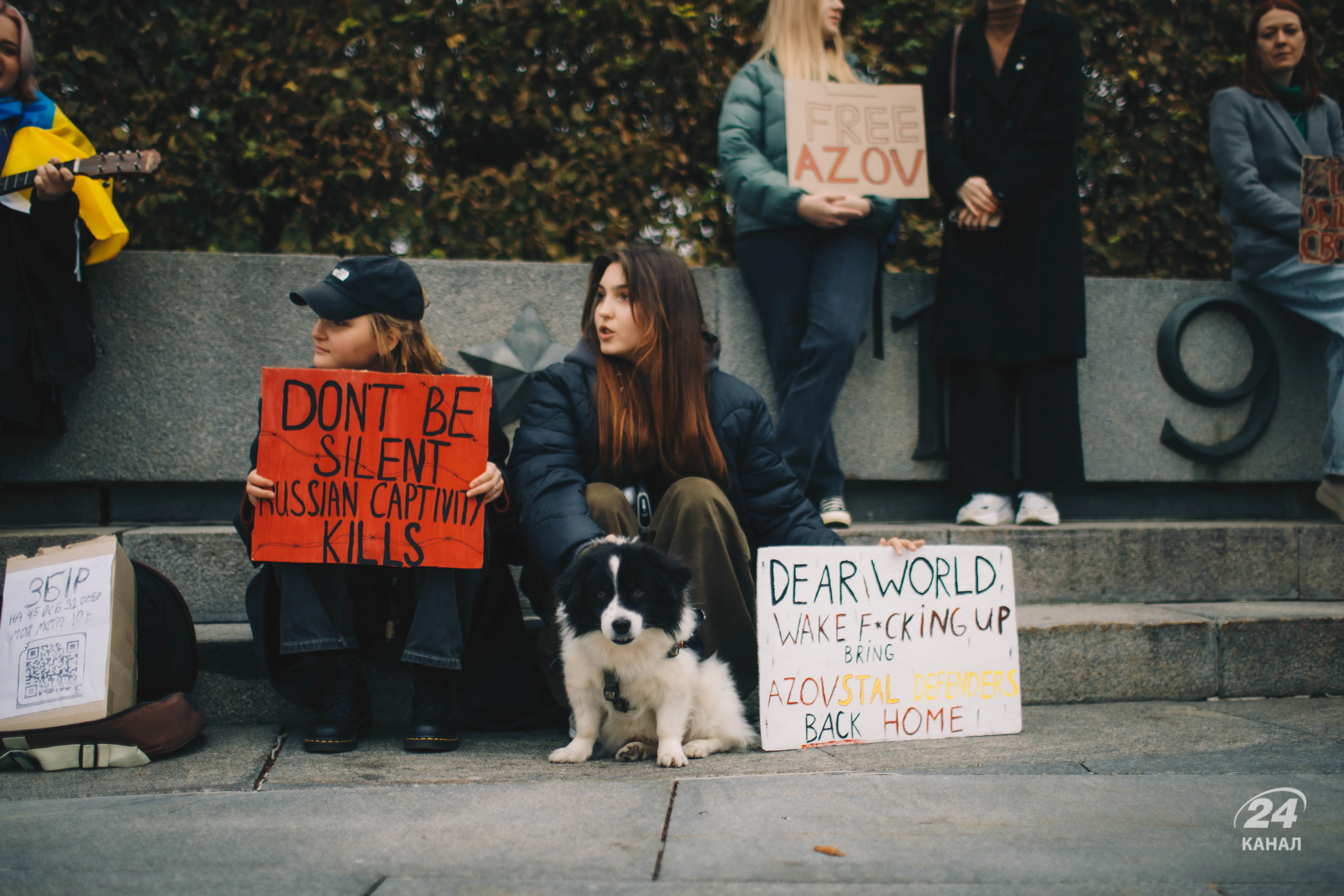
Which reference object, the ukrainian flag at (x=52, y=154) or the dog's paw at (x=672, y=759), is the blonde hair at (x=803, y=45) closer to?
the ukrainian flag at (x=52, y=154)

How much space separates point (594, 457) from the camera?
10.1ft

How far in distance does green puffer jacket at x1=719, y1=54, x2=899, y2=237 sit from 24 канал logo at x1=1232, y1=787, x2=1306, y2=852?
243cm

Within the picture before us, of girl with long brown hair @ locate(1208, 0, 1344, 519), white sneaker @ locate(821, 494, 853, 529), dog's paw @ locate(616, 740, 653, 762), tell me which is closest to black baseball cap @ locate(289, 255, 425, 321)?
dog's paw @ locate(616, 740, 653, 762)

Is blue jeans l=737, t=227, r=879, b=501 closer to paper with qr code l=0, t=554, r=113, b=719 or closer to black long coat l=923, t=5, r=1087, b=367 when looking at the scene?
black long coat l=923, t=5, r=1087, b=367

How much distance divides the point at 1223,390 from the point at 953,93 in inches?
74.9

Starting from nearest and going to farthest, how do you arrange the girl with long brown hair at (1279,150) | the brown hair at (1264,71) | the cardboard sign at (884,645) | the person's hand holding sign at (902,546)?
the cardboard sign at (884,645) → the person's hand holding sign at (902,546) → the girl with long brown hair at (1279,150) → the brown hair at (1264,71)

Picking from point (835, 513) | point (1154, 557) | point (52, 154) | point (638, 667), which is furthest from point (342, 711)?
point (1154, 557)

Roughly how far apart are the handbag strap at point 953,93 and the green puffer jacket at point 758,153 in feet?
1.49

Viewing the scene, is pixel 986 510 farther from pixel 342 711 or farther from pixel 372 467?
pixel 342 711

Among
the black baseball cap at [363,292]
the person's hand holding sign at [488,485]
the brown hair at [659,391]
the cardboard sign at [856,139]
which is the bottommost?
the person's hand holding sign at [488,485]

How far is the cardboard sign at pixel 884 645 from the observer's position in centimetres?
286

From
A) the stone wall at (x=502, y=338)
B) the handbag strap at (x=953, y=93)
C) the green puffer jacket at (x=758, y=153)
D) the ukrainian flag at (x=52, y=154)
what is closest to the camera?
the ukrainian flag at (x=52, y=154)

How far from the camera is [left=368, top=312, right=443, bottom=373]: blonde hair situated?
305cm

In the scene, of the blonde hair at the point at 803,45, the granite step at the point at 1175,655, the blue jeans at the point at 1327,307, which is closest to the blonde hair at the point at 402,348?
the granite step at the point at 1175,655
